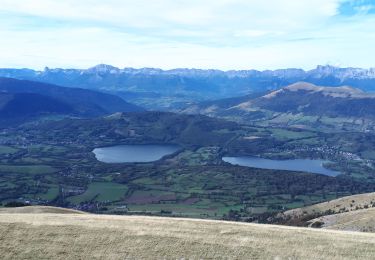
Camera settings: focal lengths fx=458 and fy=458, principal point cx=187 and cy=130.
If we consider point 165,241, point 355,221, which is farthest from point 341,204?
point 165,241

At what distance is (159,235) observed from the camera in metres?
50.4

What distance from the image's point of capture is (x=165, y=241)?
160 feet

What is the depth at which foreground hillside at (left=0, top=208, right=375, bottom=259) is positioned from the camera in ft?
151

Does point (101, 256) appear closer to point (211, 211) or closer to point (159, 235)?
point (159, 235)

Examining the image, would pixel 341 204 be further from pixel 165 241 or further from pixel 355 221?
pixel 165 241

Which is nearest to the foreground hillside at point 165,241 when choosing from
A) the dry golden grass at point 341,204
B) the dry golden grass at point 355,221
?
the dry golden grass at point 355,221

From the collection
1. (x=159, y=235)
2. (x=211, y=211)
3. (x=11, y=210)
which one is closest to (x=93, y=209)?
(x=211, y=211)

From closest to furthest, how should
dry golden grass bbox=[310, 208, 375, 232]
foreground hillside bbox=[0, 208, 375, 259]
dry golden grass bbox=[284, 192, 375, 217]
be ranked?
1. foreground hillside bbox=[0, 208, 375, 259]
2. dry golden grass bbox=[310, 208, 375, 232]
3. dry golden grass bbox=[284, 192, 375, 217]

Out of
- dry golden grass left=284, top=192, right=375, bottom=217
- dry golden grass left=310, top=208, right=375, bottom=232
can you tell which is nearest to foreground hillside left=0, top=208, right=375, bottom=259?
dry golden grass left=310, top=208, right=375, bottom=232

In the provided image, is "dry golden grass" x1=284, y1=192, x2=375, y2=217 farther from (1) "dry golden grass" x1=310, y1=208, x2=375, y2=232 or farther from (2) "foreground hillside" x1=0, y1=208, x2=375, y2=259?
(2) "foreground hillside" x1=0, y1=208, x2=375, y2=259

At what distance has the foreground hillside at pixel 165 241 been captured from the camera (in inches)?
1812

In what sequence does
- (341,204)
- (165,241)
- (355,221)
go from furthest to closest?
1. (341,204)
2. (355,221)
3. (165,241)

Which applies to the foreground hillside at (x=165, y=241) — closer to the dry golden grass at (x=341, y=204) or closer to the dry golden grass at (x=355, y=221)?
the dry golden grass at (x=355, y=221)

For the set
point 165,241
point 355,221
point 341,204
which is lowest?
point 341,204
